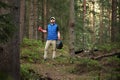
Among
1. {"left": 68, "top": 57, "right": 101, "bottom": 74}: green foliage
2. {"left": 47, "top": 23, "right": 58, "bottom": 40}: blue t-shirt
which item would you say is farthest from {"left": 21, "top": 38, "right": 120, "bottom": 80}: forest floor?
{"left": 47, "top": 23, "right": 58, "bottom": 40}: blue t-shirt

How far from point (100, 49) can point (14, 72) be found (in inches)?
326

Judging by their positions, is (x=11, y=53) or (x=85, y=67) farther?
(x=85, y=67)

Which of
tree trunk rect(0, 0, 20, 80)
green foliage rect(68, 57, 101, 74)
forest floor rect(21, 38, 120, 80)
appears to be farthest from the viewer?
green foliage rect(68, 57, 101, 74)

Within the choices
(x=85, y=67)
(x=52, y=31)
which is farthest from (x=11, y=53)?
(x=52, y=31)

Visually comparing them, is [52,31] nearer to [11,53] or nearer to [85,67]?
[85,67]

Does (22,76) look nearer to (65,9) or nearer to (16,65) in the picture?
(16,65)

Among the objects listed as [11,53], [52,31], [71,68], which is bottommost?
[71,68]

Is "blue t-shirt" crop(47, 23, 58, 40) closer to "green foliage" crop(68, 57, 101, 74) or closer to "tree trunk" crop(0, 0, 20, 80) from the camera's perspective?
"green foliage" crop(68, 57, 101, 74)

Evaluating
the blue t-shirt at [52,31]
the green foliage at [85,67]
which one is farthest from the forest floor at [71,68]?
the blue t-shirt at [52,31]

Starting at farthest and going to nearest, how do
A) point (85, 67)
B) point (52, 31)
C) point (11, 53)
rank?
point (52, 31) → point (85, 67) → point (11, 53)

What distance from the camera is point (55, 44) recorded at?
14.1m

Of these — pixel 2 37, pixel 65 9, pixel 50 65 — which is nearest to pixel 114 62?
pixel 50 65

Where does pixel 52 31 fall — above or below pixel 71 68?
above

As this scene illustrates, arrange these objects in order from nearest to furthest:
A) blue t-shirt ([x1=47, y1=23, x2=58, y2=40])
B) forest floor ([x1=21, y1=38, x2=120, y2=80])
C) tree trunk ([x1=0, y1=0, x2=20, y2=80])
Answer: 1. tree trunk ([x1=0, y1=0, x2=20, y2=80])
2. forest floor ([x1=21, y1=38, x2=120, y2=80])
3. blue t-shirt ([x1=47, y1=23, x2=58, y2=40])
